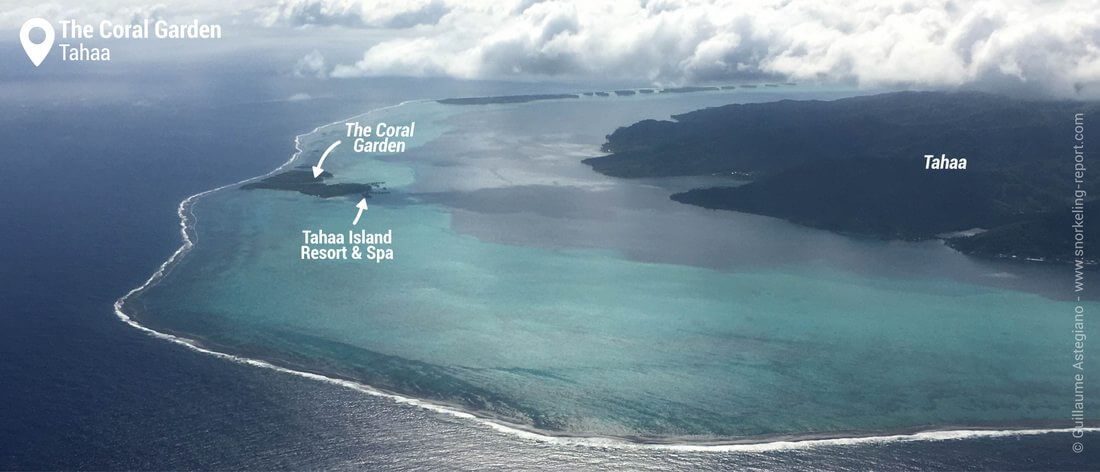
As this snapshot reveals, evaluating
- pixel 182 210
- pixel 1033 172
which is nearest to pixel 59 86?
pixel 182 210

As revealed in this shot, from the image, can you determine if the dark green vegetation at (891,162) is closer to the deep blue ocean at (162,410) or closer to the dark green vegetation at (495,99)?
the deep blue ocean at (162,410)

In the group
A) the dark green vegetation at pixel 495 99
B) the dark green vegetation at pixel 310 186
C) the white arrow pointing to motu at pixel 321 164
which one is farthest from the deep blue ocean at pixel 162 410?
the dark green vegetation at pixel 495 99

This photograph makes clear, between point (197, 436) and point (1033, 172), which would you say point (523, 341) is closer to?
point (197, 436)

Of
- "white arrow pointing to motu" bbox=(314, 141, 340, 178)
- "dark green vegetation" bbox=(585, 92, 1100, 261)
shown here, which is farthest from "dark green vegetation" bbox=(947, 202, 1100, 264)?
"white arrow pointing to motu" bbox=(314, 141, 340, 178)

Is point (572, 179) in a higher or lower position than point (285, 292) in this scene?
higher

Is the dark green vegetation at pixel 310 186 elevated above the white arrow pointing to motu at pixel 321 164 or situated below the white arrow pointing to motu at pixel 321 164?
below

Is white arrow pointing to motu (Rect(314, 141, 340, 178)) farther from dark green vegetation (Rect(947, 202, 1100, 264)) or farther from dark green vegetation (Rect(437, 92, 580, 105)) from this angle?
dark green vegetation (Rect(947, 202, 1100, 264))
